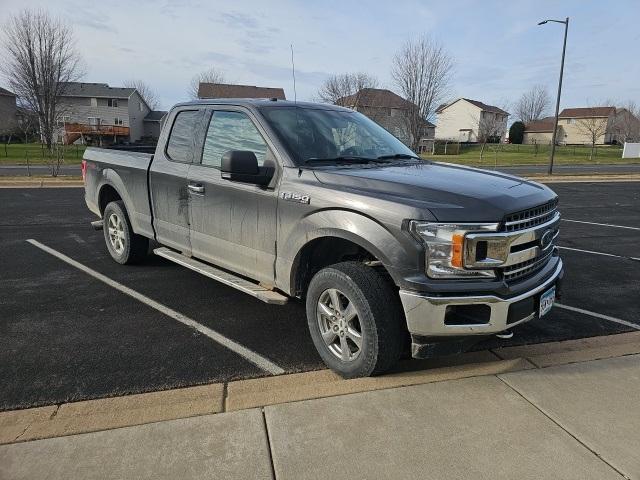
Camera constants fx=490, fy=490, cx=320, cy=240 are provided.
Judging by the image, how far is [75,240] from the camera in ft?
25.0

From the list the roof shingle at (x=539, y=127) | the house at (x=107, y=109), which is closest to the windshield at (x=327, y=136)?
the house at (x=107, y=109)

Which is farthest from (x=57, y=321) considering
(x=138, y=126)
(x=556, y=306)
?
(x=138, y=126)

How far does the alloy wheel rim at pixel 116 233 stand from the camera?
598cm

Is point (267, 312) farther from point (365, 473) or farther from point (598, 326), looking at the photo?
point (598, 326)

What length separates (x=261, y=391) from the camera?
10.6ft

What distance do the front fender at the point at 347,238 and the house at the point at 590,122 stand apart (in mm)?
78731

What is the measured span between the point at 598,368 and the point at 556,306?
1.41 m

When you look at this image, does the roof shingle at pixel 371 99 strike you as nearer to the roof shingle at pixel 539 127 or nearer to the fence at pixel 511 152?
the fence at pixel 511 152

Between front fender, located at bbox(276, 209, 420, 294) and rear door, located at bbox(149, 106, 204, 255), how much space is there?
1.45 metres

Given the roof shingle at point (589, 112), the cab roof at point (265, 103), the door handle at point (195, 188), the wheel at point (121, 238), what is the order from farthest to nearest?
the roof shingle at point (589, 112) < the wheel at point (121, 238) < the door handle at point (195, 188) < the cab roof at point (265, 103)

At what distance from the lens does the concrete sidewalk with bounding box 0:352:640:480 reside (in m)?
2.46

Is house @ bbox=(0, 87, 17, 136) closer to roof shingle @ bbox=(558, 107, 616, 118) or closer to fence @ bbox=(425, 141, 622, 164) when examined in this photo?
fence @ bbox=(425, 141, 622, 164)

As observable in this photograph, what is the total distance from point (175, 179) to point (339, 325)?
2.38 metres

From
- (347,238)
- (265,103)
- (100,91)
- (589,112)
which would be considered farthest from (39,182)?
(589,112)
